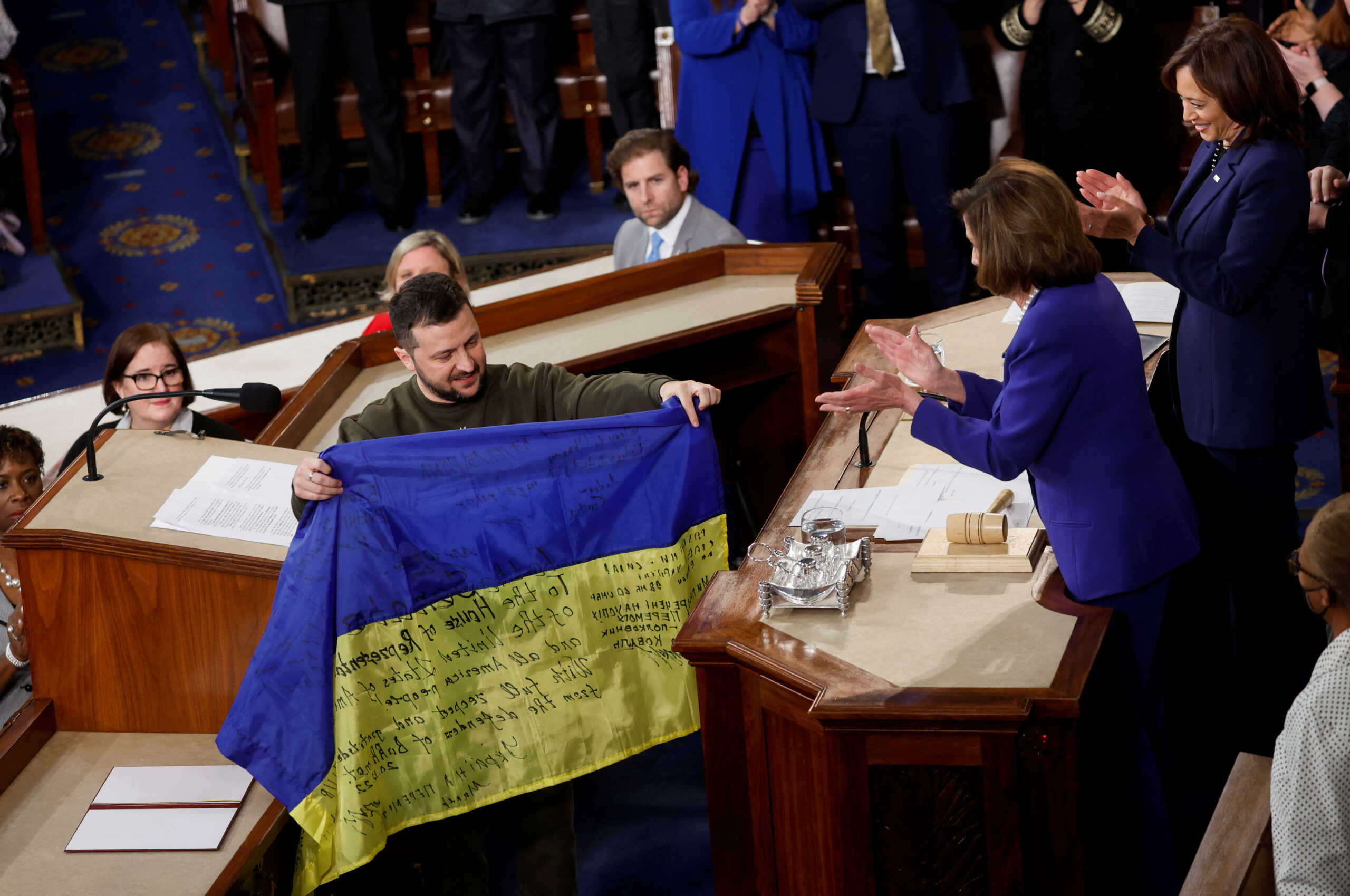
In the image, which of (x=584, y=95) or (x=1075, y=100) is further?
(x=584, y=95)

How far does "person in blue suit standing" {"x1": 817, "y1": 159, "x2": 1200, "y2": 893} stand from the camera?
2.52m

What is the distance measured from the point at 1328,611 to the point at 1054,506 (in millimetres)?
614

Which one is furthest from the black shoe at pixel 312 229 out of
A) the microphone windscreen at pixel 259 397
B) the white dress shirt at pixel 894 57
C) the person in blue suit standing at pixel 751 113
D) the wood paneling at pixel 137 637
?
the wood paneling at pixel 137 637

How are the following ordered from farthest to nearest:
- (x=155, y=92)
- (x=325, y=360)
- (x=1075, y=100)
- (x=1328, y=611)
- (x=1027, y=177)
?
(x=155, y=92) < (x=1075, y=100) < (x=325, y=360) < (x=1027, y=177) < (x=1328, y=611)

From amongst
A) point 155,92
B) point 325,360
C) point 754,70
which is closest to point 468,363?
point 325,360

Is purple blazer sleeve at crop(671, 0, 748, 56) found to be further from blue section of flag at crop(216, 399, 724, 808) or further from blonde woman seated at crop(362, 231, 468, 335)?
blue section of flag at crop(216, 399, 724, 808)

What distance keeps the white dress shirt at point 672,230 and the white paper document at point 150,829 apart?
2527mm

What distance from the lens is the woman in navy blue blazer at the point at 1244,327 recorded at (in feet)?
10.1

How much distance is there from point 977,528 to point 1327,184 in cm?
175

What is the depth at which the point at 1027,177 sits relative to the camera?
2551 mm

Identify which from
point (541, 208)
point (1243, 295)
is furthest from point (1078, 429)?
point (541, 208)

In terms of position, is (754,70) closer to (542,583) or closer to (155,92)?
(542,583)

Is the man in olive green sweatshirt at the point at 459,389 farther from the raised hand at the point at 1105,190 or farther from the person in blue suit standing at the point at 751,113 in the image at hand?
the person in blue suit standing at the point at 751,113

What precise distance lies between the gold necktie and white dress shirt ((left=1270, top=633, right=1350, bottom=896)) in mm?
3689
